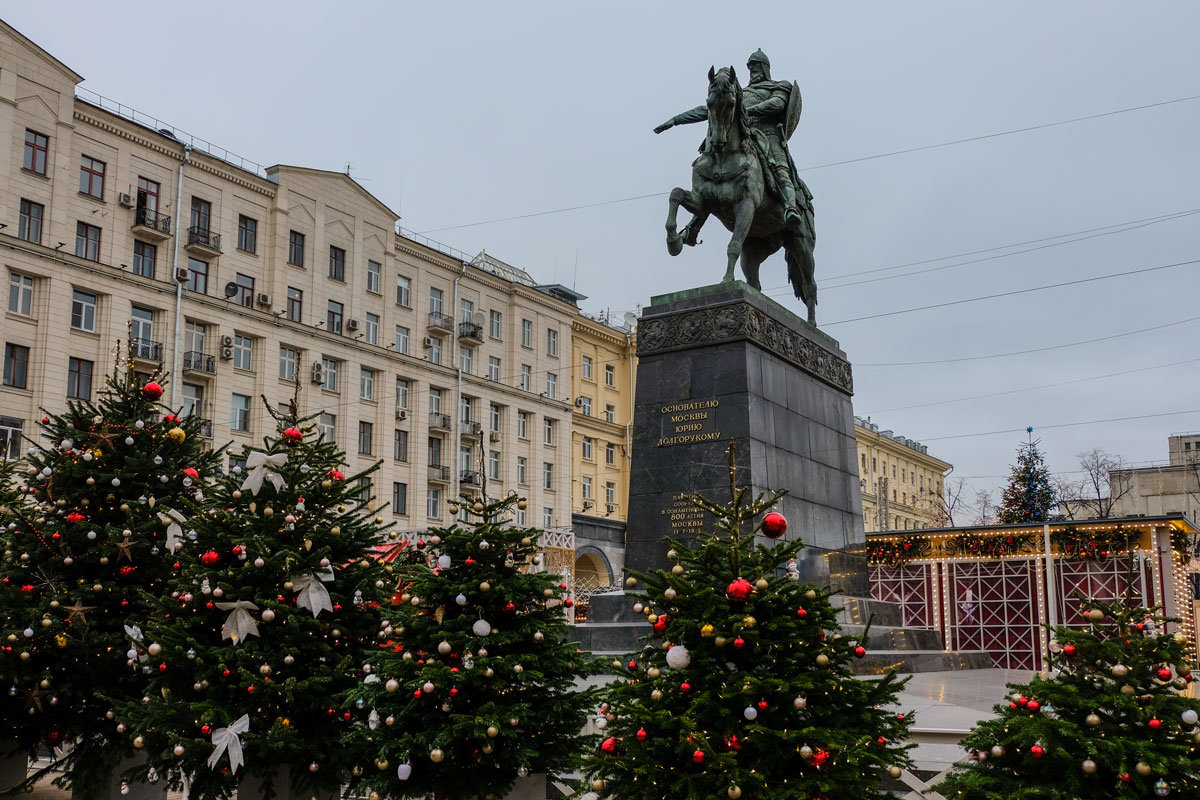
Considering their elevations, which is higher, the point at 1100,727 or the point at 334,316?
the point at 334,316

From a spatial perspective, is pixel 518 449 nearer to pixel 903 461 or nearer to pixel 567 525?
pixel 567 525

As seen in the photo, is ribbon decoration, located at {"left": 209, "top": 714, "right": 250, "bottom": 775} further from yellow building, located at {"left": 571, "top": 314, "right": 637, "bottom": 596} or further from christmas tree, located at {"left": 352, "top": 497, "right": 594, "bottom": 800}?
yellow building, located at {"left": 571, "top": 314, "right": 637, "bottom": 596}

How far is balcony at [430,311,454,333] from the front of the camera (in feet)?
166

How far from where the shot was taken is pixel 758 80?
17281 millimetres

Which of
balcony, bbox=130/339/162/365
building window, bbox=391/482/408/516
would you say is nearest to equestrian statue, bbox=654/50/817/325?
balcony, bbox=130/339/162/365

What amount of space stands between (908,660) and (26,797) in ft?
33.2

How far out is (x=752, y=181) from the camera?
602 inches

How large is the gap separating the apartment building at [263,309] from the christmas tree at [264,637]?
18.3 metres

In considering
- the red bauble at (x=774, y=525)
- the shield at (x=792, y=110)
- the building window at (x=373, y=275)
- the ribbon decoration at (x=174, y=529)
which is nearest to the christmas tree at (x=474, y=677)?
the red bauble at (x=774, y=525)

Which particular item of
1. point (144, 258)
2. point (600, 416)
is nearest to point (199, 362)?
point (144, 258)

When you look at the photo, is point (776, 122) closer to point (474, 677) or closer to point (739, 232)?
point (739, 232)

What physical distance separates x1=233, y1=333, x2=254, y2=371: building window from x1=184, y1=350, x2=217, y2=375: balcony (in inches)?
52.9

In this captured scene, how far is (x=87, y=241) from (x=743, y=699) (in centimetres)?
3689

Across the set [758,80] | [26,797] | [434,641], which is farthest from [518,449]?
[434,641]
